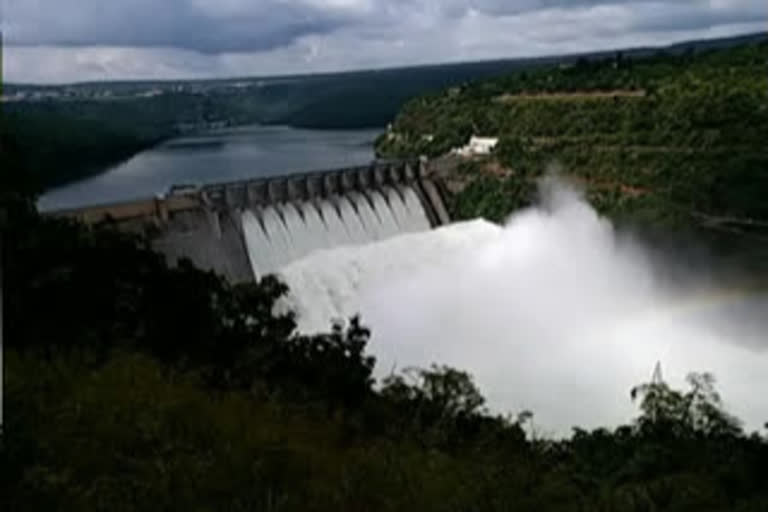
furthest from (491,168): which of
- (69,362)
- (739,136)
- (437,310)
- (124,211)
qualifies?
(69,362)

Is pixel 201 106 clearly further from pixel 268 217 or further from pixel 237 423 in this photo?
pixel 237 423

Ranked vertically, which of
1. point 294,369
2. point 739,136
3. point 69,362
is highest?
point 739,136

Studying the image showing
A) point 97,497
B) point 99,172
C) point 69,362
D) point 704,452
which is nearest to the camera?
point 97,497

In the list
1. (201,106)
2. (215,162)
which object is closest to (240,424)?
(215,162)

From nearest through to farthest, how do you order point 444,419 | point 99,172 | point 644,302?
point 444,419 → point 644,302 → point 99,172

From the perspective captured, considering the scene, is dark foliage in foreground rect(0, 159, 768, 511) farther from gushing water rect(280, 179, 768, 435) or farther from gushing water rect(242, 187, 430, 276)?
gushing water rect(242, 187, 430, 276)

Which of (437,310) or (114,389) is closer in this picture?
(114,389)

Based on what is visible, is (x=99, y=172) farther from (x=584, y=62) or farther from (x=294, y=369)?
(x=294, y=369)
